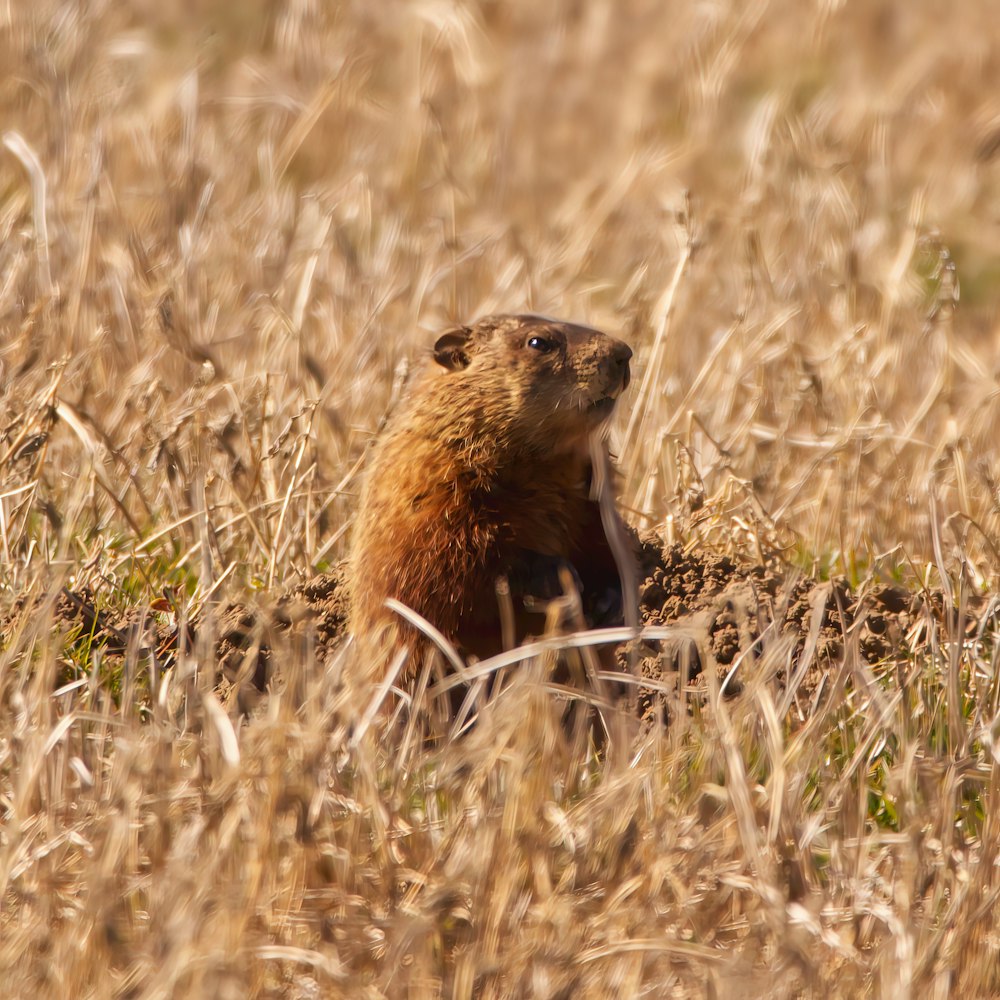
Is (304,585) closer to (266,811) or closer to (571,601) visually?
(571,601)

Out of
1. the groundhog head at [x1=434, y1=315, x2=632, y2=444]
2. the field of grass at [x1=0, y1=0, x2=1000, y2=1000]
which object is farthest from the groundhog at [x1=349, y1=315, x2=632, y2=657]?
the field of grass at [x1=0, y1=0, x2=1000, y2=1000]

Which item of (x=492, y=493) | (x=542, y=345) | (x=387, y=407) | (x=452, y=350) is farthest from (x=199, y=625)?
(x=387, y=407)

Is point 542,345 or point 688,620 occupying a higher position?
point 542,345

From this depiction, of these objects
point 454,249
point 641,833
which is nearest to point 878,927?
point 641,833

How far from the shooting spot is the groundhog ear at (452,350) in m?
3.72

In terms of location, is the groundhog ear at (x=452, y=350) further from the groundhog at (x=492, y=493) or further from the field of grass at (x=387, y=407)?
the field of grass at (x=387, y=407)

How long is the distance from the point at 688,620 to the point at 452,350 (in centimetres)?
88

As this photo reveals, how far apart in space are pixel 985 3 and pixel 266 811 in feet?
26.2

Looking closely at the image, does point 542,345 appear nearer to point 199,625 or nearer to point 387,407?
point 199,625

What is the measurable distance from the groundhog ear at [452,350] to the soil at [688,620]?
0.58m

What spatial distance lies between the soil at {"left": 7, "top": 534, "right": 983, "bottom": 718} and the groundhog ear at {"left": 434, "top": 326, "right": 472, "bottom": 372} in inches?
22.8

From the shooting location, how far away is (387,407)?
4648mm

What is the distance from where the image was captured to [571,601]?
115 inches

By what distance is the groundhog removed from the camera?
3389mm
